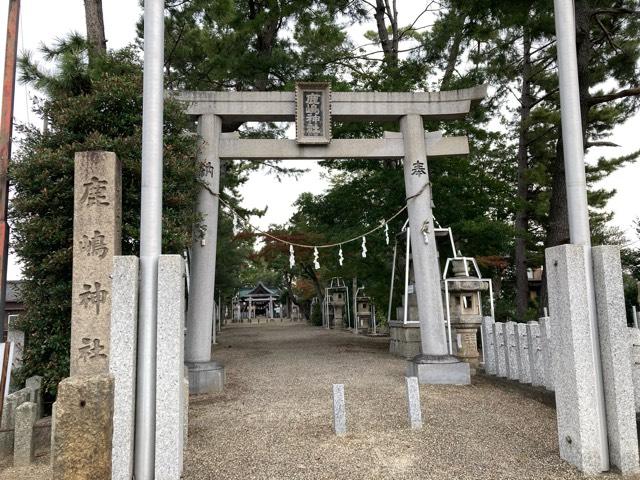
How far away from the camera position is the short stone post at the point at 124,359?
3.78 metres

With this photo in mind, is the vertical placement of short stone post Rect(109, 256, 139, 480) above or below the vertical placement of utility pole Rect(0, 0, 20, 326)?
below

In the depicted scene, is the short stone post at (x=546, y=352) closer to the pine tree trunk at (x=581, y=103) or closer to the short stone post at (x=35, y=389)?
the pine tree trunk at (x=581, y=103)

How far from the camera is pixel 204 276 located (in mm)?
8523

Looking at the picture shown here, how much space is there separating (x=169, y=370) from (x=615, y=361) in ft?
12.6

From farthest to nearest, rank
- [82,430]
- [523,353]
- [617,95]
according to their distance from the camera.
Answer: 1. [617,95]
2. [523,353]
3. [82,430]

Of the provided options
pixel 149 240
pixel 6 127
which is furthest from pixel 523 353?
pixel 6 127

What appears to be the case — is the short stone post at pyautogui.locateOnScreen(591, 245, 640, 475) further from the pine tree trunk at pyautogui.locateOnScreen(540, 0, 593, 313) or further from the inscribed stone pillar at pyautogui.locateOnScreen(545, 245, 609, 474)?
the pine tree trunk at pyautogui.locateOnScreen(540, 0, 593, 313)

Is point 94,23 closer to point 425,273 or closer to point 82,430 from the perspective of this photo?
point 425,273

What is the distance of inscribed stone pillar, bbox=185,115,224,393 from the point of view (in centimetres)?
824

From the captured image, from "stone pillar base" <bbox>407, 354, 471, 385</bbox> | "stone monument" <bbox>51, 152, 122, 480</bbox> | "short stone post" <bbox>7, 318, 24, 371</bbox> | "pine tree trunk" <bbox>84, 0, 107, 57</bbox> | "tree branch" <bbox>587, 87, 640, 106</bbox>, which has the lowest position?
"stone pillar base" <bbox>407, 354, 471, 385</bbox>

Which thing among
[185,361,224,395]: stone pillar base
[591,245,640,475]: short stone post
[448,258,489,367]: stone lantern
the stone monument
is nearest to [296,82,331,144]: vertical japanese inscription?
the stone monument

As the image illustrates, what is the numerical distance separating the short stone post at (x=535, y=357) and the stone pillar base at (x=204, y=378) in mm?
5272

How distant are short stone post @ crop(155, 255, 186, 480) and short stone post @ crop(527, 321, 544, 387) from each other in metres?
6.03

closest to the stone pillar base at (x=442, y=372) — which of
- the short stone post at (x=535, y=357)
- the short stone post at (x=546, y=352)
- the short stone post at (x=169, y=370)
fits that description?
the short stone post at (x=535, y=357)
